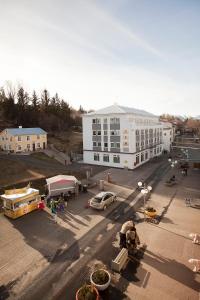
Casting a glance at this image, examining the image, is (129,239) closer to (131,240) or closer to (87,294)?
(131,240)

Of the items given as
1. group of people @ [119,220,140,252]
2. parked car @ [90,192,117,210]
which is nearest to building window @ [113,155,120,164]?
parked car @ [90,192,117,210]

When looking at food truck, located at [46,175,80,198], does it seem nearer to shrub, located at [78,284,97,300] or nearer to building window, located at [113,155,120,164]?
shrub, located at [78,284,97,300]

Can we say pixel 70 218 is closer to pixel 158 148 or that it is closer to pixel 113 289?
pixel 113 289

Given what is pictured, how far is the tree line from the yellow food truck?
5079 centimetres

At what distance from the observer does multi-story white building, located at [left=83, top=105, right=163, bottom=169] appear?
A: 156 feet

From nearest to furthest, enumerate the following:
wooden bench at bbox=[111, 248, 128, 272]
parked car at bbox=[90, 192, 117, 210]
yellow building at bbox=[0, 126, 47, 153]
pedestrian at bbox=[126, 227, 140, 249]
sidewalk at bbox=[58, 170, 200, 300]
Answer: sidewalk at bbox=[58, 170, 200, 300] → wooden bench at bbox=[111, 248, 128, 272] → pedestrian at bbox=[126, 227, 140, 249] → parked car at bbox=[90, 192, 117, 210] → yellow building at bbox=[0, 126, 47, 153]

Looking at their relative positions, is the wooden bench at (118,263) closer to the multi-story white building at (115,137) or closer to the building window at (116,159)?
the multi-story white building at (115,137)

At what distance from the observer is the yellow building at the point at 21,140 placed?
54.6m

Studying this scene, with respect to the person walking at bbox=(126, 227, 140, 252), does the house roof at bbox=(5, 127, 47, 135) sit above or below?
above

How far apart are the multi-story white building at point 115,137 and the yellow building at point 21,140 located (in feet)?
45.0

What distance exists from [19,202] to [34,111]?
185 ft

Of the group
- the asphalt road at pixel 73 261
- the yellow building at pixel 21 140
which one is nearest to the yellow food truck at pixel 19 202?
the asphalt road at pixel 73 261

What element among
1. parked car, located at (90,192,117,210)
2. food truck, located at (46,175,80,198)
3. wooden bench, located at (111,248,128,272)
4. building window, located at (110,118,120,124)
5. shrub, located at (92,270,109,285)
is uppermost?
building window, located at (110,118,120,124)

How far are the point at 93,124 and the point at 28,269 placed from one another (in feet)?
132
